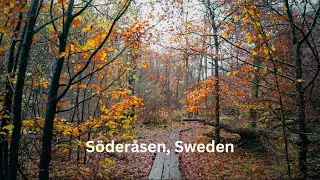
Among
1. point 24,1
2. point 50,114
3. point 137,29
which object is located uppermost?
point 24,1

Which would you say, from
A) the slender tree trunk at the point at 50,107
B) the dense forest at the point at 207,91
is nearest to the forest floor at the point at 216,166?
the dense forest at the point at 207,91

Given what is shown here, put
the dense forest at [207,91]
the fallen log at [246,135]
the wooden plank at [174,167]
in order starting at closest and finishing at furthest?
1. the dense forest at [207,91]
2. the wooden plank at [174,167]
3. the fallen log at [246,135]

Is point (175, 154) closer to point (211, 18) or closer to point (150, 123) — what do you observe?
point (211, 18)

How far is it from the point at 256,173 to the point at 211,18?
632cm

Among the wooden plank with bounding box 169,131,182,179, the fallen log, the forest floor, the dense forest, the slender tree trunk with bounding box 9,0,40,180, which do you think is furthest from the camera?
the fallen log

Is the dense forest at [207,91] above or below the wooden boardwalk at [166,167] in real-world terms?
above

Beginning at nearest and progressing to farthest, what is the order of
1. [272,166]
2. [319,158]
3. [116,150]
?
1. [319,158]
2. [272,166]
3. [116,150]

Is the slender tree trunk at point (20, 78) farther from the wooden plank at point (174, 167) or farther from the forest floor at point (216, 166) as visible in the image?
the forest floor at point (216, 166)

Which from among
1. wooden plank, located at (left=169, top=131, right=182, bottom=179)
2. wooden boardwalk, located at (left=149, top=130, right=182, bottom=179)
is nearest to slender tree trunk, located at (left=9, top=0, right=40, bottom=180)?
wooden boardwalk, located at (left=149, top=130, right=182, bottom=179)

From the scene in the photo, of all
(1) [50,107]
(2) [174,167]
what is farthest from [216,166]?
(1) [50,107]

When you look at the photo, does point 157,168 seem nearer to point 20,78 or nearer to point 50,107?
point 50,107

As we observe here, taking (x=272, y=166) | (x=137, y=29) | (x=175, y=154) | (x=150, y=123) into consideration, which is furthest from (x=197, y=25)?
(x=150, y=123)

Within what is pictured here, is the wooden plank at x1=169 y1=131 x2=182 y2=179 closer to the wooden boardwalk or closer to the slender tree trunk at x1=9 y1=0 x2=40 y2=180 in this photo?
the wooden boardwalk

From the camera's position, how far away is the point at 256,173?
8406 mm
